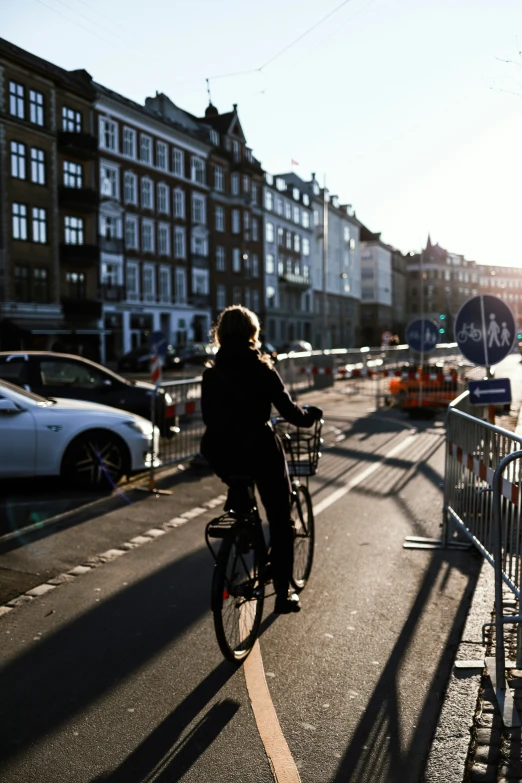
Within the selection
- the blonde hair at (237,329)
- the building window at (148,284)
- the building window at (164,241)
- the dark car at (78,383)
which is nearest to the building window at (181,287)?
the building window at (164,241)

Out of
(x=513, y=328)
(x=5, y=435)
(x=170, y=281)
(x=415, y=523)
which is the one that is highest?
(x=170, y=281)

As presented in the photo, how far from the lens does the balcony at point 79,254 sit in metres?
44.9

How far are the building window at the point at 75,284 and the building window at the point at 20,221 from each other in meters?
4.61

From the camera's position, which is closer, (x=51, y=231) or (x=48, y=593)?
(x=48, y=593)

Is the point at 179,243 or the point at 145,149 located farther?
the point at 179,243

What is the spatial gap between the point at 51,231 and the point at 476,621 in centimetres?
4123

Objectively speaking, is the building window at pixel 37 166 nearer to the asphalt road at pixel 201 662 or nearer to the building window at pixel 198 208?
the building window at pixel 198 208

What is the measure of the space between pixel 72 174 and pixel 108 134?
15.7 ft

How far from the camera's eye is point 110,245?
4906cm

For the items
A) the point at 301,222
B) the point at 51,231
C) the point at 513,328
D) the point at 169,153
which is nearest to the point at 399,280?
the point at 301,222

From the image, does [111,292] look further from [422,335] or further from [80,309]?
[422,335]

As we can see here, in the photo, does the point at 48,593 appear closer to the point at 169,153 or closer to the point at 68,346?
the point at 68,346

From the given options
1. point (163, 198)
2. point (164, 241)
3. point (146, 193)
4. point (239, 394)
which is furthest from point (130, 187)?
point (239, 394)

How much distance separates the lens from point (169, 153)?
56.4m
